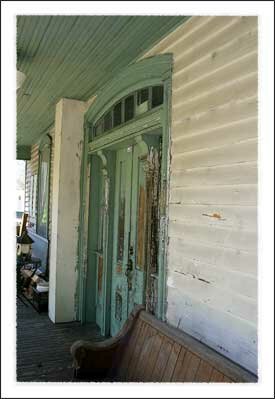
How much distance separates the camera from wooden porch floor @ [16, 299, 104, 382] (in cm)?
382

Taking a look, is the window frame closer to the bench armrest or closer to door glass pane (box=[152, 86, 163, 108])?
door glass pane (box=[152, 86, 163, 108])

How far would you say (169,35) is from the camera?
331 cm

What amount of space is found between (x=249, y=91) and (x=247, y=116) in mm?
146

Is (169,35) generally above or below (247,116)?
above

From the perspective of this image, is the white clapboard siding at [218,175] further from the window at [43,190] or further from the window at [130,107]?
the window at [43,190]

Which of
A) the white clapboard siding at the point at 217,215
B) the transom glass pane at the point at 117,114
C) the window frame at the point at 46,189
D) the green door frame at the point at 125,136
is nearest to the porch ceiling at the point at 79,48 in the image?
the green door frame at the point at 125,136

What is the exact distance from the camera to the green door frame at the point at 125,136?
3.23 meters

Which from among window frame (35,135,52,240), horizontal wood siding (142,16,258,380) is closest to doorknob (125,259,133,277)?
horizontal wood siding (142,16,258,380)

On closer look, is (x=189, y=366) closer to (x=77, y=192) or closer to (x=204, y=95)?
(x=204, y=95)

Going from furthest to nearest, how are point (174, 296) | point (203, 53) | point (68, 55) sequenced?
point (68, 55) → point (174, 296) → point (203, 53)

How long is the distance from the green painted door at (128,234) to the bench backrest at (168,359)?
949 mm

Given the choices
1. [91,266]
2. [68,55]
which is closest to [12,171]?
[68,55]

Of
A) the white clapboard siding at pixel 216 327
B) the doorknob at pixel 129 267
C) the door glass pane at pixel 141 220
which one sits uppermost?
the door glass pane at pixel 141 220

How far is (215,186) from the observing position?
2613 millimetres
